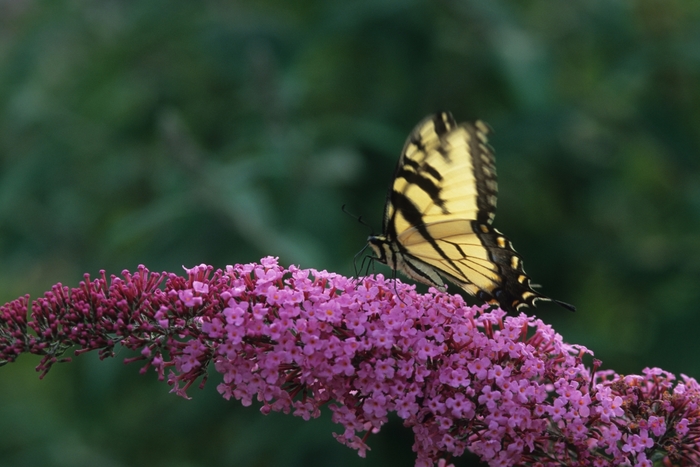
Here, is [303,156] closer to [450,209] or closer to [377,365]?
[450,209]

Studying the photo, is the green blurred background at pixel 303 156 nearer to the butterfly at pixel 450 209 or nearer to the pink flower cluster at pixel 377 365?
the butterfly at pixel 450 209

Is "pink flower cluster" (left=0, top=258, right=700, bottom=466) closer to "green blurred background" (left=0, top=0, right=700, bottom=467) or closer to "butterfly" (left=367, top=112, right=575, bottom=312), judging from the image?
"butterfly" (left=367, top=112, right=575, bottom=312)

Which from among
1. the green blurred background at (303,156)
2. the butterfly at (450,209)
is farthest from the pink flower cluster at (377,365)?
the green blurred background at (303,156)

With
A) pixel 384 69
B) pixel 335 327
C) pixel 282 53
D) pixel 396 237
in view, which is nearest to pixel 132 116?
pixel 282 53

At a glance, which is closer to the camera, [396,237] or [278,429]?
[396,237]

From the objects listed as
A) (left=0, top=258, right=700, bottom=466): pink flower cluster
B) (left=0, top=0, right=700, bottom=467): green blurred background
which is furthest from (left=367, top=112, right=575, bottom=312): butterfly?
(left=0, top=0, right=700, bottom=467): green blurred background

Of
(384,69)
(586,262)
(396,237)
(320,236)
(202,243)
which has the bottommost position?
(396,237)

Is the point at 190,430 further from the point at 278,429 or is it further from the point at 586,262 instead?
the point at 586,262
